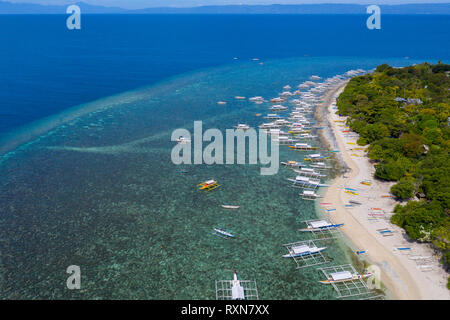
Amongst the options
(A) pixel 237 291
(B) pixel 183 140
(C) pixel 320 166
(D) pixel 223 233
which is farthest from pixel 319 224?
(B) pixel 183 140

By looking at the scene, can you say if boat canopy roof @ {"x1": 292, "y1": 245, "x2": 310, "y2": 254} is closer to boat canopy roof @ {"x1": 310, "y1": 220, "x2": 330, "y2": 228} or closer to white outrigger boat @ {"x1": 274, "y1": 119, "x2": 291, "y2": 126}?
boat canopy roof @ {"x1": 310, "y1": 220, "x2": 330, "y2": 228}

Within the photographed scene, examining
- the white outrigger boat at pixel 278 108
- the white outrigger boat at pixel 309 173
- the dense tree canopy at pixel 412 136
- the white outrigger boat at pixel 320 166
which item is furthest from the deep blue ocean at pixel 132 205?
the dense tree canopy at pixel 412 136

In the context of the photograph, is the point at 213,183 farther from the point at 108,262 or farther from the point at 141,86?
the point at 141,86

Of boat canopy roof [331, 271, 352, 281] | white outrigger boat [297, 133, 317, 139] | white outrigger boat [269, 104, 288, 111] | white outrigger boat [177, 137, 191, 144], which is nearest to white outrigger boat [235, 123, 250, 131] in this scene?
white outrigger boat [297, 133, 317, 139]

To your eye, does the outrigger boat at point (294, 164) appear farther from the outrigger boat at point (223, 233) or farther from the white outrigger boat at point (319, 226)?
the outrigger boat at point (223, 233)

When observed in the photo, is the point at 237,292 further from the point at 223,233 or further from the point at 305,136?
the point at 305,136
